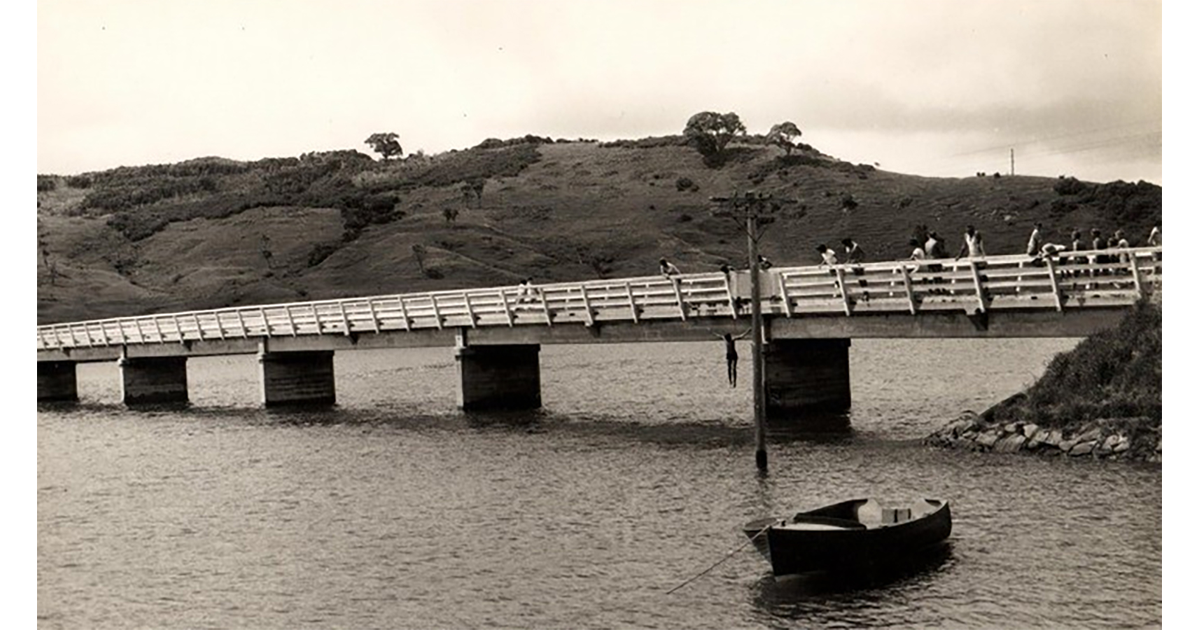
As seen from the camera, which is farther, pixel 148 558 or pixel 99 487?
pixel 99 487

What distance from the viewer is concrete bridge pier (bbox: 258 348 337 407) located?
193ft

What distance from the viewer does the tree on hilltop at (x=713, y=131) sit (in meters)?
156

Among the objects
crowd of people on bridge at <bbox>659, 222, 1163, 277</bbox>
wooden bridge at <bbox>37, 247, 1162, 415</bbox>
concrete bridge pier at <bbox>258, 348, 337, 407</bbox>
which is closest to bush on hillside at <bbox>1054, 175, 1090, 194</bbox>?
wooden bridge at <bbox>37, 247, 1162, 415</bbox>

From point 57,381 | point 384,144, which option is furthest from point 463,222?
point 57,381

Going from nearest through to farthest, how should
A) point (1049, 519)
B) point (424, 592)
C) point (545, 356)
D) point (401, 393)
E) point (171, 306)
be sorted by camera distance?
point (424, 592)
point (1049, 519)
point (401, 393)
point (545, 356)
point (171, 306)

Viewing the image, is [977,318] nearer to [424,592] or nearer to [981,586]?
[981,586]

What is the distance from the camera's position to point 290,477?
3806 centimetres

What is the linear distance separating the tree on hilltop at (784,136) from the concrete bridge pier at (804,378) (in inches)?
4123

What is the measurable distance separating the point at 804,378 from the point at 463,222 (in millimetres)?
98958

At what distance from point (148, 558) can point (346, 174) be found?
152100 mm

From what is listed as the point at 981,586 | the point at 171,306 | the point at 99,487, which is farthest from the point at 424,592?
the point at 171,306

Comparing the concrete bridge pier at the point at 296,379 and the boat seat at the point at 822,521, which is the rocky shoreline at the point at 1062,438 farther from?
the concrete bridge pier at the point at 296,379

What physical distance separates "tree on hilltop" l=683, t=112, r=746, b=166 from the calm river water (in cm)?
10658
